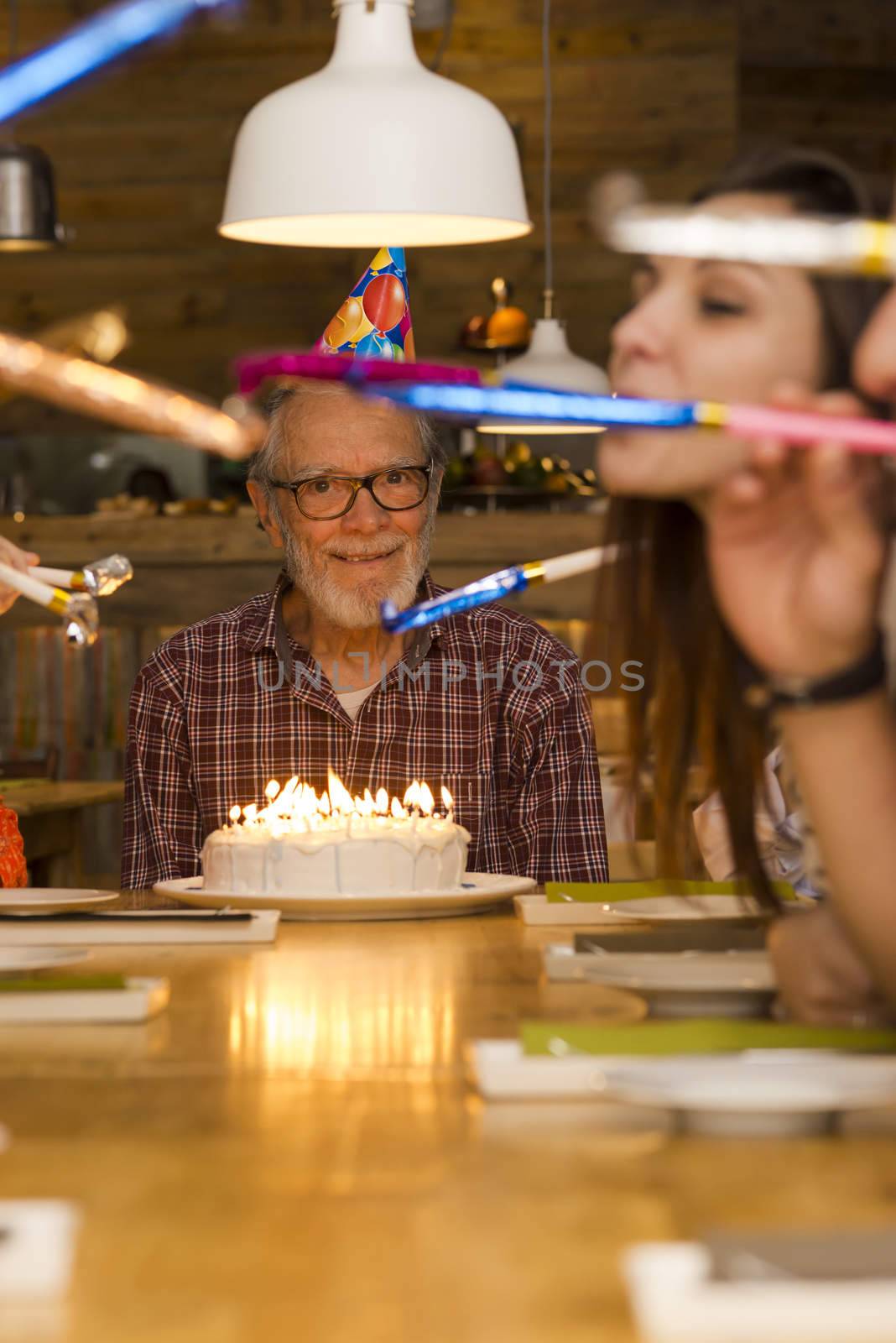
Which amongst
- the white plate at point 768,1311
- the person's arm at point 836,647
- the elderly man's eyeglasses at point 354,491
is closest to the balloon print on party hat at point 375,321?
the elderly man's eyeglasses at point 354,491

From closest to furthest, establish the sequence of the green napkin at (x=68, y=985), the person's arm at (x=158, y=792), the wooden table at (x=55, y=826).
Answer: the green napkin at (x=68, y=985) → the person's arm at (x=158, y=792) → the wooden table at (x=55, y=826)

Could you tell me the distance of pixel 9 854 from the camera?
7.05 ft

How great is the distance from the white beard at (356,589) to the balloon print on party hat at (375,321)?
0.37 m


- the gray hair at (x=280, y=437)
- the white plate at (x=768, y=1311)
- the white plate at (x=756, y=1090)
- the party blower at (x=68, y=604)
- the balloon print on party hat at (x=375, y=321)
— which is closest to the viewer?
the white plate at (x=768, y=1311)

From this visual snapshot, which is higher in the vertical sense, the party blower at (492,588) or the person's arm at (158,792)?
the party blower at (492,588)

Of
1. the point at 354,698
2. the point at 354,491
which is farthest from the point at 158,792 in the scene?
the point at 354,491

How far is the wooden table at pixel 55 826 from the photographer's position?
4223 millimetres

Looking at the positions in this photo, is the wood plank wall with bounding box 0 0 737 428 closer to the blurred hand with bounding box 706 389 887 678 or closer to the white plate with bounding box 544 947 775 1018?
the white plate with bounding box 544 947 775 1018

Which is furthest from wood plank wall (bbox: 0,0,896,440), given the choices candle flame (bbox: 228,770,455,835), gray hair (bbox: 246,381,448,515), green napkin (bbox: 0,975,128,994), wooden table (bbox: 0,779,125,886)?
green napkin (bbox: 0,975,128,994)

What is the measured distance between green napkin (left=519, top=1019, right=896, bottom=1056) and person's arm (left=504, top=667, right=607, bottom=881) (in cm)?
147

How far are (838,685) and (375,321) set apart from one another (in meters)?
2.07

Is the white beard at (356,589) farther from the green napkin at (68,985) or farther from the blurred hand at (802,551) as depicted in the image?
the blurred hand at (802,551)

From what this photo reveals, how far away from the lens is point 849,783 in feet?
3.03

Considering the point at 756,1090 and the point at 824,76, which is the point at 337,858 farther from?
the point at 824,76
